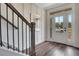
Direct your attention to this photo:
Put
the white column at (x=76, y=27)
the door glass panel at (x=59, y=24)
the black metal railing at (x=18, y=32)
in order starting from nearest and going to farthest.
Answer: the black metal railing at (x=18, y=32), the door glass panel at (x=59, y=24), the white column at (x=76, y=27)

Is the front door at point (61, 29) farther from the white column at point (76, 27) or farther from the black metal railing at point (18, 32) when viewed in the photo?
the black metal railing at point (18, 32)

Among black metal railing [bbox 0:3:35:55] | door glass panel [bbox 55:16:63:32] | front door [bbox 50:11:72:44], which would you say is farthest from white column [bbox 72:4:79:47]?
black metal railing [bbox 0:3:35:55]

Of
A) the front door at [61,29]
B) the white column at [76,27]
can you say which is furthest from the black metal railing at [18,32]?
the white column at [76,27]

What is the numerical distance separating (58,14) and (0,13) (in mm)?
1704

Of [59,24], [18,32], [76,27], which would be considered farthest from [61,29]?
[18,32]

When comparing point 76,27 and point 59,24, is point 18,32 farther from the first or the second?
point 76,27


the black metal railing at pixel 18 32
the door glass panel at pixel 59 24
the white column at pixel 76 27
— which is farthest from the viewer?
the white column at pixel 76 27

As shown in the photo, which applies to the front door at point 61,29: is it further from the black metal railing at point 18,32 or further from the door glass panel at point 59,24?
the black metal railing at point 18,32

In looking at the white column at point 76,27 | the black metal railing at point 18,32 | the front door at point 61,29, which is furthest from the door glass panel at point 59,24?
the black metal railing at point 18,32

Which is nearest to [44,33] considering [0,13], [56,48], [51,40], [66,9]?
[51,40]

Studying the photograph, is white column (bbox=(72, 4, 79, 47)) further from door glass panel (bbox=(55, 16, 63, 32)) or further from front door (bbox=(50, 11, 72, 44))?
door glass panel (bbox=(55, 16, 63, 32))

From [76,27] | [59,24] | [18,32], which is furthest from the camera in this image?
[76,27]

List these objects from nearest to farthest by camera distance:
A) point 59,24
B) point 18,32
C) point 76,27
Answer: point 18,32, point 59,24, point 76,27

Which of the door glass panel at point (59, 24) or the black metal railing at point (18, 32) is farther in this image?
the door glass panel at point (59, 24)
